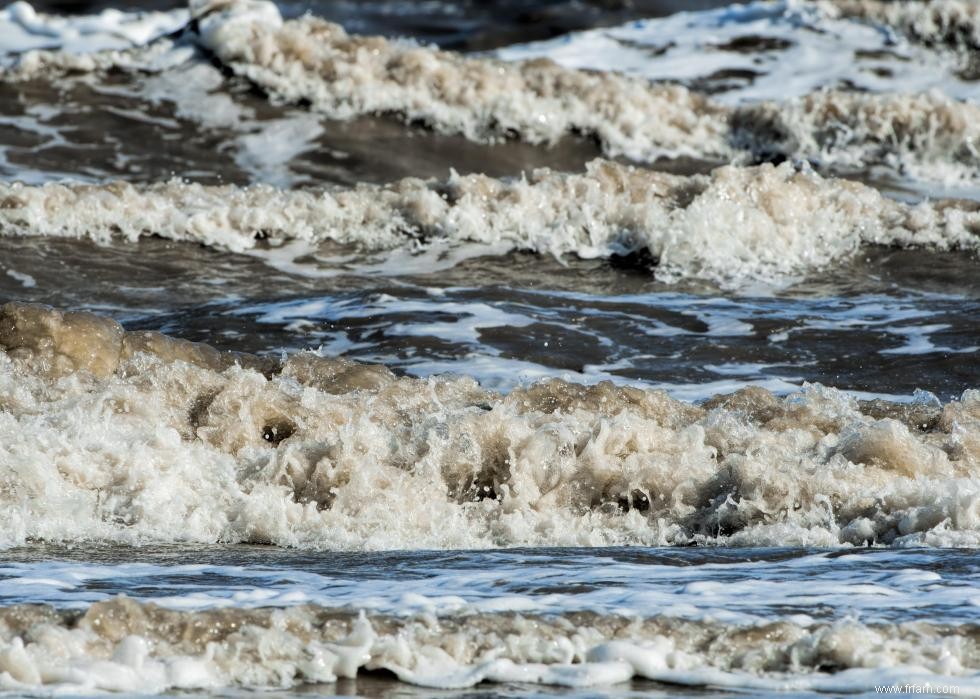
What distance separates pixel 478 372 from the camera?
7.76 meters

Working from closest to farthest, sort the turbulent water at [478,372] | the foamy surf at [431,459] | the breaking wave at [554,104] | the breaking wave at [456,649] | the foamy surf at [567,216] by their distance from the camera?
the breaking wave at [456,649] → the turbulent water at [478,372] → the foamy surf at [431,459] → the foamy surf at [567,216] → the breaking wave at [554,104]

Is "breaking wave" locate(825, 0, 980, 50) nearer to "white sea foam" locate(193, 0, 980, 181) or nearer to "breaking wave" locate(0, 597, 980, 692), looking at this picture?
"white sea foam" locate(193, 0, 980, 181)

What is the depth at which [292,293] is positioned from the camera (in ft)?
30.8

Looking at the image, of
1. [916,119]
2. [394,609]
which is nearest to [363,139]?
[916,119]

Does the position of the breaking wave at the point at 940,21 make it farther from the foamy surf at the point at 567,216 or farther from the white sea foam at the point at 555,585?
the white sea foam at the point at 555,585

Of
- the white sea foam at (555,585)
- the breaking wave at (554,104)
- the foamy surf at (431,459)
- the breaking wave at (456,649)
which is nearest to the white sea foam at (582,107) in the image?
the breaking wave at (554,104)

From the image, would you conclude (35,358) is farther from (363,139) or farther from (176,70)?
(176,70)

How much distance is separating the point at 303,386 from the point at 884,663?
3329mm

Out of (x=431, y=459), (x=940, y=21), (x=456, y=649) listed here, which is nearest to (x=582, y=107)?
(x=940, y=21)

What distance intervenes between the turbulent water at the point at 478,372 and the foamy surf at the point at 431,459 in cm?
2

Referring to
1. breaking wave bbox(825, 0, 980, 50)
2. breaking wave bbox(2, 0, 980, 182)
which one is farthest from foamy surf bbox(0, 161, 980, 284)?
breaking wave bbox(825, 0, 980, 50)

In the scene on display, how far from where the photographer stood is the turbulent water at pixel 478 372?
13.5ft

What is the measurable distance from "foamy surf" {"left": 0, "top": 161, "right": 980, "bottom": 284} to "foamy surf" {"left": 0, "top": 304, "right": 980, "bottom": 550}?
3742mm

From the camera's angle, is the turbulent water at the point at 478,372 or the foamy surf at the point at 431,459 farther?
the foamy surf at the point at 431,459
